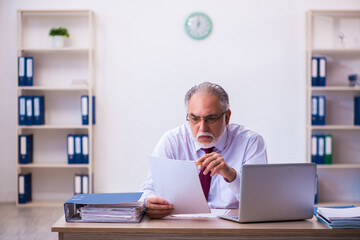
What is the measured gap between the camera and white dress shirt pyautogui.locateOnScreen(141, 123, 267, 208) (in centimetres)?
195

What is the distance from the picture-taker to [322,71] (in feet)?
13.7

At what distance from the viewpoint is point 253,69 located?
4.39 metres

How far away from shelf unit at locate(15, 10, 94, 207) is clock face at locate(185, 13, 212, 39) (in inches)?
41.2

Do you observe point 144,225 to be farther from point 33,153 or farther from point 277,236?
point 33,153

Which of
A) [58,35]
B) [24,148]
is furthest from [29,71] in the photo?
[24,148]

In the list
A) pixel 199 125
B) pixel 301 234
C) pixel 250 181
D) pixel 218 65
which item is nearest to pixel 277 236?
pixel 301 234

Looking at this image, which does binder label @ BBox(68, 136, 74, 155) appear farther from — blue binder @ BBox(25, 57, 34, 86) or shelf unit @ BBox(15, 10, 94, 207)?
blue binder @ BBox(25, 57, 34, 86)

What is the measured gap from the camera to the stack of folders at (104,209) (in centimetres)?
153

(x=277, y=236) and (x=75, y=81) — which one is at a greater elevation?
(x=75, y=81)

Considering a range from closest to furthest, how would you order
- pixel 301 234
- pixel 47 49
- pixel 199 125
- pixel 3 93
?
1. pixel 301 234
2. pixel 199 125
3. pixel 47 49
4. pixel 3 93

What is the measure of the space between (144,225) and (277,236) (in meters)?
0.46

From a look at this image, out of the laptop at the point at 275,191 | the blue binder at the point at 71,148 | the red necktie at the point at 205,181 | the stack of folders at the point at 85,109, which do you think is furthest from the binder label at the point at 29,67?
the laptop at the point at 275,191

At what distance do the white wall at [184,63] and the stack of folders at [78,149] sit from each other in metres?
0.20

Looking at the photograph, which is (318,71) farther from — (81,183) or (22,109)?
(22,109)
